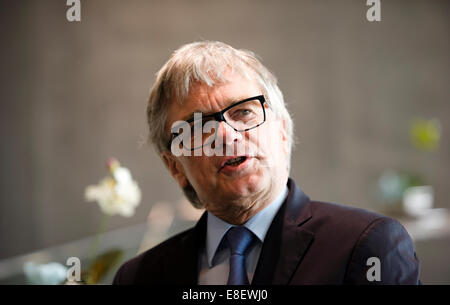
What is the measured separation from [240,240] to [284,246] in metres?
0.12

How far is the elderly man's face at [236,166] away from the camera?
3.60 ft

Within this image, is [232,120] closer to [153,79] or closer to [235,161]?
[235,161]

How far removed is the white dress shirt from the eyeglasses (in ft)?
0.76

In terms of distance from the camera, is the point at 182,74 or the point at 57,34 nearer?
the point at 182,74

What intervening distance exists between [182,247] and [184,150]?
1.01 feet

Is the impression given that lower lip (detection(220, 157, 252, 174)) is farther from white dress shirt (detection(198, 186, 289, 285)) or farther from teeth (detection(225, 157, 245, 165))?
white dress shirt (detection(198, 186, 289, 285))

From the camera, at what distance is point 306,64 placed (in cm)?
454

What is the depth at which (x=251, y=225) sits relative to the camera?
118cm

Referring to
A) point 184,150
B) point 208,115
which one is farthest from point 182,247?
point 208,115

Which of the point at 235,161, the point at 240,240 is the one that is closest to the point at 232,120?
the point at 235,161
